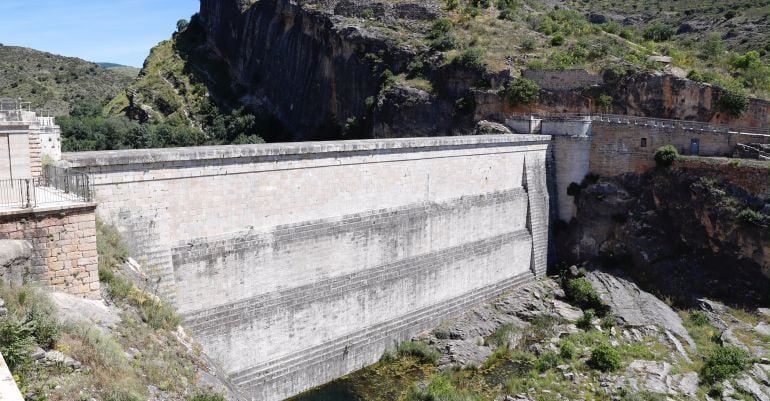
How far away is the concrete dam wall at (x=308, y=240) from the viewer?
17406 mm

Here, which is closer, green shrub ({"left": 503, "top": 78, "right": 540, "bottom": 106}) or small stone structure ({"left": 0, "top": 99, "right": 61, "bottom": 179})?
small stone structure ({"left": 0, "top": 99, "right": 61, "bottom": 179})

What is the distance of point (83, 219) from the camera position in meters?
13.1

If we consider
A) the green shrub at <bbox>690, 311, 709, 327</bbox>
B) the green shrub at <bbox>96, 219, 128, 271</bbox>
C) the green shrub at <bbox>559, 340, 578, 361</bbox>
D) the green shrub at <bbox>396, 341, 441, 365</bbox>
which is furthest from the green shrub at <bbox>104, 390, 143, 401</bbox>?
the green shrub at <bbox>690, 311, 709, 327</bbox>

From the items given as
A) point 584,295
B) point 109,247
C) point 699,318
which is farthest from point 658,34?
point 109,247

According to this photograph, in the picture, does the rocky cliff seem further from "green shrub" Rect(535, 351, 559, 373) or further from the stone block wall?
the stone block wall

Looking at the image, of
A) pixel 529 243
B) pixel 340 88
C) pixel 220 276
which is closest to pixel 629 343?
pixel 529 243

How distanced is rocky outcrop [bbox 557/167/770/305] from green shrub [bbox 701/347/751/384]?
17.6 feet

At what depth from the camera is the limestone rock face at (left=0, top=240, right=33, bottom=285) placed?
11.9 meters

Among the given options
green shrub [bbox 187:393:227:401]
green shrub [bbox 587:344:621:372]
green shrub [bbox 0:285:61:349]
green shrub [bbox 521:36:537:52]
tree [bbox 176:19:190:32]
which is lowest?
green shrub [bbox 587:344:621:372]

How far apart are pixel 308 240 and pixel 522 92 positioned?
19913 millimetres

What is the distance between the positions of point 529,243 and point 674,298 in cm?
693

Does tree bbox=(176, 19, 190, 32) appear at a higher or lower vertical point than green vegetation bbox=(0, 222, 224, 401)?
higher

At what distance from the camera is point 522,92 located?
3588cm

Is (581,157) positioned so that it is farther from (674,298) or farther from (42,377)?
(42,377)
